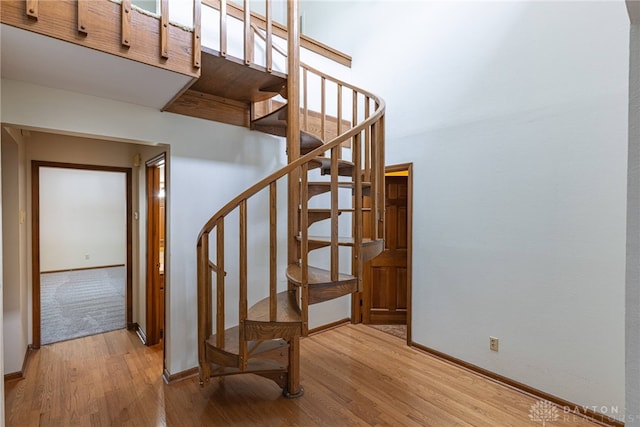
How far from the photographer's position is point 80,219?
681 cm

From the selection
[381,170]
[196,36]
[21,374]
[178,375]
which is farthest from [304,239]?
[21,374]

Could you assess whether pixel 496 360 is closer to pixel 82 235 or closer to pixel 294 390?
pixel 294 390

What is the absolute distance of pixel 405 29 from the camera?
3.29 metres

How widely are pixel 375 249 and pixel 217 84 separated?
69.3 inches

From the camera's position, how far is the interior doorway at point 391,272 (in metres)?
3.93

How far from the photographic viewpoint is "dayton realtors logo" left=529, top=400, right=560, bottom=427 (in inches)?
84.4

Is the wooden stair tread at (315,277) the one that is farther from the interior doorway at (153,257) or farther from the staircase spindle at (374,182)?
the interior doorway at (153,257)

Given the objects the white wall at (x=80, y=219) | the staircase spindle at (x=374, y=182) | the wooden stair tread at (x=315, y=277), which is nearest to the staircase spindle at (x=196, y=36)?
the staircase spindle at (x=374, y=182)

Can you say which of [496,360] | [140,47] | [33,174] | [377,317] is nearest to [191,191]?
[140,47]

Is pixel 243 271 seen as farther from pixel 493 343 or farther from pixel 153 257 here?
pixel 493 343

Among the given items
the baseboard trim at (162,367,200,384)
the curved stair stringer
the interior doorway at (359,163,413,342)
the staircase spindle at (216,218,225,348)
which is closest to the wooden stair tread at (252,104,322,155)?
the curved stair stringer

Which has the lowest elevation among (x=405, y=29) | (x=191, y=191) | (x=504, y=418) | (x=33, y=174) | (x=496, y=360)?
(x=504, y=418)

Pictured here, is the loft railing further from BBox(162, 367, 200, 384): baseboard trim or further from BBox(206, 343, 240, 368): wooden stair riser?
BBox(162, 367, 200, 384): baseboard trim

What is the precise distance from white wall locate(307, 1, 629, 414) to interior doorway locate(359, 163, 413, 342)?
0.67 metres
